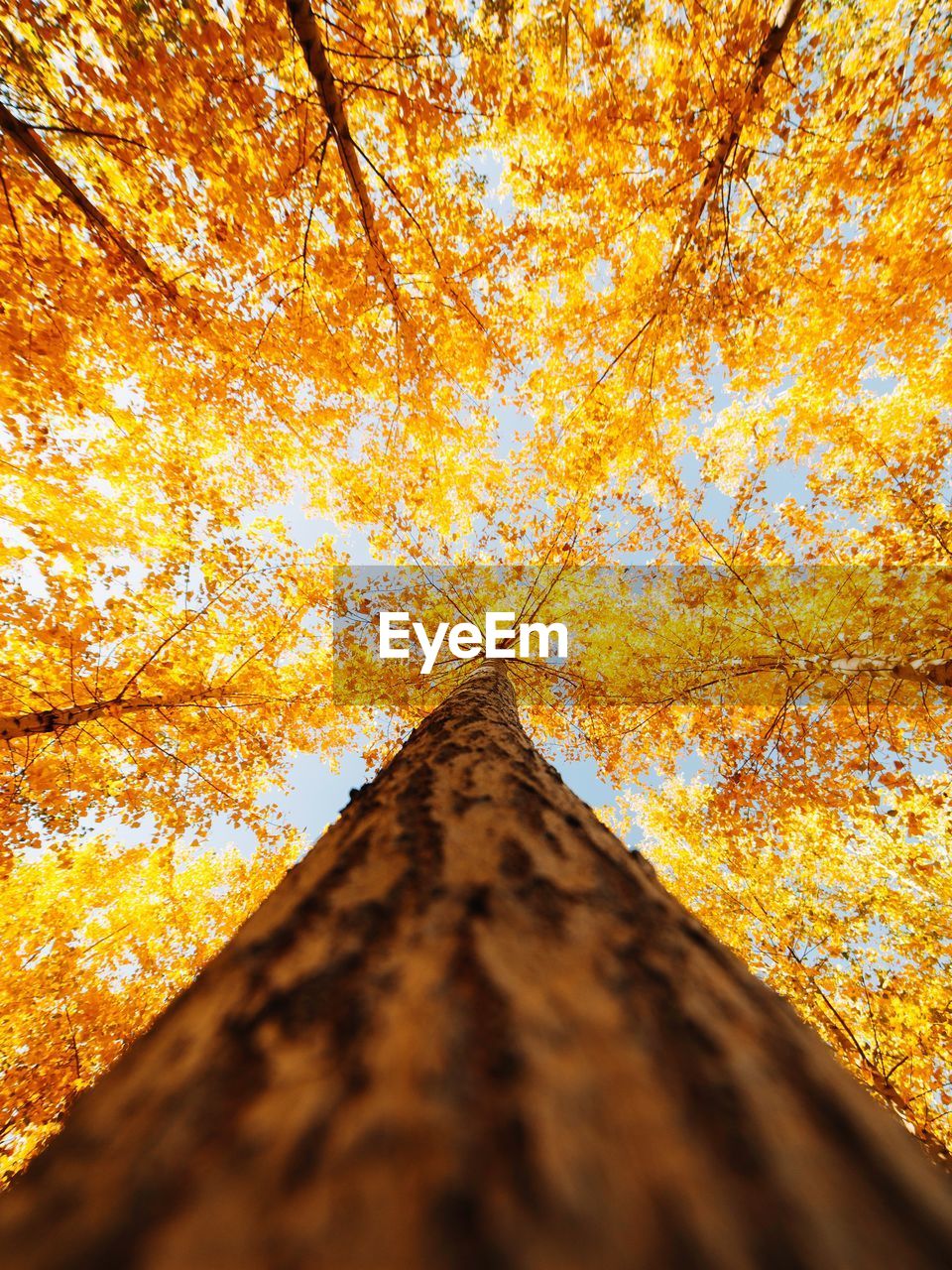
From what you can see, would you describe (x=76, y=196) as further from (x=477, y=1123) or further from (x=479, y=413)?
(x=477, y=1123)

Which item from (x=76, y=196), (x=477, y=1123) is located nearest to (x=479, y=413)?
(x=76, y=196)

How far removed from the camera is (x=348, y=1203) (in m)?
0.49

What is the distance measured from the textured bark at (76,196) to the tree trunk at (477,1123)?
720cm

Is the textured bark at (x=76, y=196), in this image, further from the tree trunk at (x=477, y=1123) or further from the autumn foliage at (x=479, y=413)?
the tree trunk at (x=477, y=1123)

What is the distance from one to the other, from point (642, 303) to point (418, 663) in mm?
7086

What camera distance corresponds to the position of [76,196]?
450cm

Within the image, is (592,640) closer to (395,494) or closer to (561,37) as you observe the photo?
(395,494)

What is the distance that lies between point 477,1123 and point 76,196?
25.2 feet

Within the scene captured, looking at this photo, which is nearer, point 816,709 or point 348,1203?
point 348,1203

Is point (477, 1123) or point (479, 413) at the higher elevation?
point (479, 413)

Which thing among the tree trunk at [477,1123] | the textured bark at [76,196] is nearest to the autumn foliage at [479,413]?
the textured bark at [76,196]

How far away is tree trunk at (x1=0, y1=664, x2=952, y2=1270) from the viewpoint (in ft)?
1.56

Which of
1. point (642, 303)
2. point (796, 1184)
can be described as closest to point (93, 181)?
point (642, 303)

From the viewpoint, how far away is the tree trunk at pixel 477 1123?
0.48m
